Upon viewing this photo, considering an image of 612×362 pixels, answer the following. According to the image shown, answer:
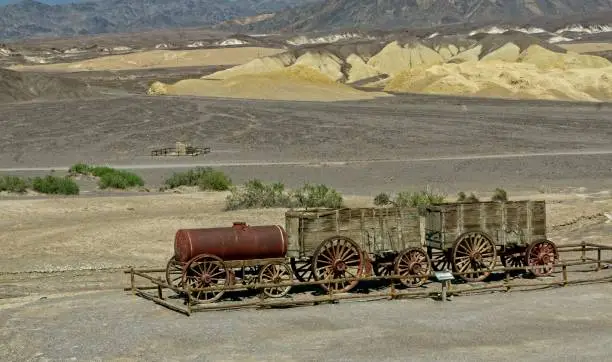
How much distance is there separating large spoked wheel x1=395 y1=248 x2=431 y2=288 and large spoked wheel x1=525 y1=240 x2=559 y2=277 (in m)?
2.92

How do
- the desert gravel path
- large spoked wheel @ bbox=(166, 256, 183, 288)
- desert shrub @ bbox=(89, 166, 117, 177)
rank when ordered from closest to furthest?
large spoked wheel @ bbox=(166, 256, 183, 288)
desert shrub @ bbox=(89, 166, 117, 177)
the desert gravel path

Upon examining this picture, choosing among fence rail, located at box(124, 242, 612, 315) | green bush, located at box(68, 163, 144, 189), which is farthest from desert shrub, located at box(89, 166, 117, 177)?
fence rail, located at box(124, 242, 612, 315)

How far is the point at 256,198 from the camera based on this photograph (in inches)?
1464

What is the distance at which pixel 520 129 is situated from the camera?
77.1 metres

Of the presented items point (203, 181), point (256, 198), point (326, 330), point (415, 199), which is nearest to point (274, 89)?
point (203, 181)

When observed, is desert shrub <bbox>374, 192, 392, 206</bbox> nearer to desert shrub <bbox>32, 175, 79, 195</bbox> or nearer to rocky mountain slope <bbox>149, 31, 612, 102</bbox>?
desert shrub <bbox>32, 175, 79, 195</bbox>

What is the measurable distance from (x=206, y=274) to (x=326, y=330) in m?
3.65

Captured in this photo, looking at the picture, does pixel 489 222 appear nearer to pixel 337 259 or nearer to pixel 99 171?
pixel 337 259

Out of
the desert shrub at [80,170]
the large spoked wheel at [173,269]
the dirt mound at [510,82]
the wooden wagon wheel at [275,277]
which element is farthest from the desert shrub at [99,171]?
the dirt mound at [510,82]

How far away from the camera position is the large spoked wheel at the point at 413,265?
72.5 ft

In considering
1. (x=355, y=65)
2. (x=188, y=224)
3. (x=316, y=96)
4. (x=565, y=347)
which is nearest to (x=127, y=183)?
(x=188, y=224)

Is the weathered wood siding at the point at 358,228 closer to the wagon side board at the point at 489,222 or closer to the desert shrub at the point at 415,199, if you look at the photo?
the wagon side board at the point at 489,222

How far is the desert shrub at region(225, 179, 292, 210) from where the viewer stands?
36.8m

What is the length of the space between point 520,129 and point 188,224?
49.6m
